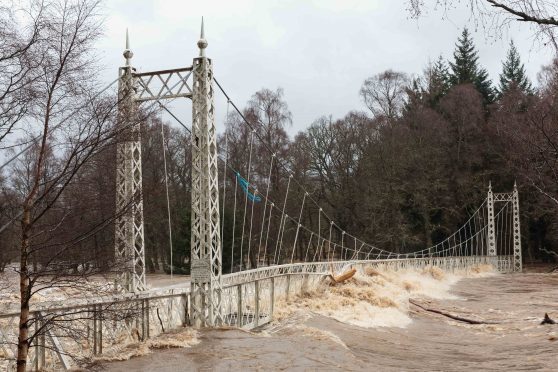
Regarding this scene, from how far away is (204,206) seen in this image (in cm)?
1155

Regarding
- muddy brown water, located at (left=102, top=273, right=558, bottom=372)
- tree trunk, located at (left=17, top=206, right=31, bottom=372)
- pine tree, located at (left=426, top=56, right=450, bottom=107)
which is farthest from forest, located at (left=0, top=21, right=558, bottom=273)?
tree trunk, located at (left=17, top=206, right=31, bottom=372)

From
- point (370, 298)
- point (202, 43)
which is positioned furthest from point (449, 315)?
point (202, 43)

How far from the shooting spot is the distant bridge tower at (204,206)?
11.3 m

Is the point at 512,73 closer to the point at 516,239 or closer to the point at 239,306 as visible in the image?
the point at 516,239

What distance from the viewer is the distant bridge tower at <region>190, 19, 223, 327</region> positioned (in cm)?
1134

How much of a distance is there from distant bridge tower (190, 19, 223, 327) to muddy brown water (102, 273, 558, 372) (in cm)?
60

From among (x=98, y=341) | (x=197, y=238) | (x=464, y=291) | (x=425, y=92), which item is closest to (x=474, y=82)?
(x=425, y=92)

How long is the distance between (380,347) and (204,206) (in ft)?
15.6

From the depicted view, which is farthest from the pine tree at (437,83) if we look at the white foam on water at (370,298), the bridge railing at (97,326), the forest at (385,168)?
the bridge railing at (97,326)

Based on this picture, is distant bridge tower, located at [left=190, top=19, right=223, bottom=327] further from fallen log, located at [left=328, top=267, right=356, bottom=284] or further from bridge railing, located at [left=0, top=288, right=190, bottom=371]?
fallen log, located at [left=328, top=267, right=356, bottom=284]

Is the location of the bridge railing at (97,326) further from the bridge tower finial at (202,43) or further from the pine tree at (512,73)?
the pine tree at (512,73)

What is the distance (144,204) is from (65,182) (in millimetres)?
1510

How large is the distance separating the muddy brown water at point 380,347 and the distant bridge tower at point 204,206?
1.98ft

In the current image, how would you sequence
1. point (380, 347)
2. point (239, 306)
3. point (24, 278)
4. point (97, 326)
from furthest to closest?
1. point (380, 347)
2. point (239, 306)
3. point (97, 326)
4. point (24, 278)
